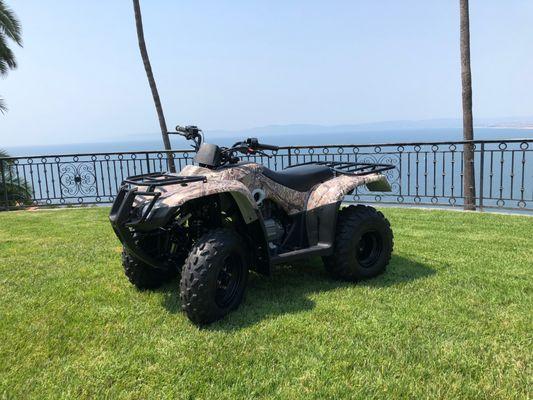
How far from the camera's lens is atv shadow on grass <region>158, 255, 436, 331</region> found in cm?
329

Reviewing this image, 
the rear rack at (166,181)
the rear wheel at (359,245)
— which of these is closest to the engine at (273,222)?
the rear wheel at (359,245)

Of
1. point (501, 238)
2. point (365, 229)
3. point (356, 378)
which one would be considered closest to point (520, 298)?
point (365, 229)

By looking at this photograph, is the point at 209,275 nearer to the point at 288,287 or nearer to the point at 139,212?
the point at 139,212

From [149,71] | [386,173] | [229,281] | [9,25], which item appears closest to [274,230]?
[229,281]

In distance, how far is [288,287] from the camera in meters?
3.91

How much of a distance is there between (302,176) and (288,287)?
3.31 feet

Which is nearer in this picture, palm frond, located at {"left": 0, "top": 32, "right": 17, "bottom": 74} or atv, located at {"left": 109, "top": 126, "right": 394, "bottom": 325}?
atv, located at {"left": 109, "top": 126, "right": 394, "bottom": 325}

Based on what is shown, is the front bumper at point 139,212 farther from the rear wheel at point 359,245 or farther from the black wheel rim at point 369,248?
the black wheel rim at point 369,248

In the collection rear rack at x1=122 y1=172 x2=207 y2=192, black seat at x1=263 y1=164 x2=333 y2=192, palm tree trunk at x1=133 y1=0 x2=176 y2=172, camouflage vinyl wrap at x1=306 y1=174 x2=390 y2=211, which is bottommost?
camouflage vinyl wrap at x1=306 y1=174 x2=390 y2=211

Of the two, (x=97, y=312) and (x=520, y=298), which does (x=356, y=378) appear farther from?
(x=97, y=312)

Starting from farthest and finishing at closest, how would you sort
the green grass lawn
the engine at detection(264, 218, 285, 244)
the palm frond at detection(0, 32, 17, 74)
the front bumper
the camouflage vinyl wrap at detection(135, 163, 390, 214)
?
the palm frond at detection(0, 32, 17, 74)
the engine at detection(264, 218, 285, 244)
the camouflage vinyl wrap at detection(135, 163, 390, 214)
the front bumper
the green grass lawn

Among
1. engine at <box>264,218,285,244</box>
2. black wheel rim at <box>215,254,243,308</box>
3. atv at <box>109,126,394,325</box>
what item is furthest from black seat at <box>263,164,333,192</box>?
black wheel rim at <box>215,254,243,308</box>

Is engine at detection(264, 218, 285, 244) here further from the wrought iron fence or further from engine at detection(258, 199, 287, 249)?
the wrought iron fence

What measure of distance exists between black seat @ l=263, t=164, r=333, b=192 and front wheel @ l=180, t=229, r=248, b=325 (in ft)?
2.41
